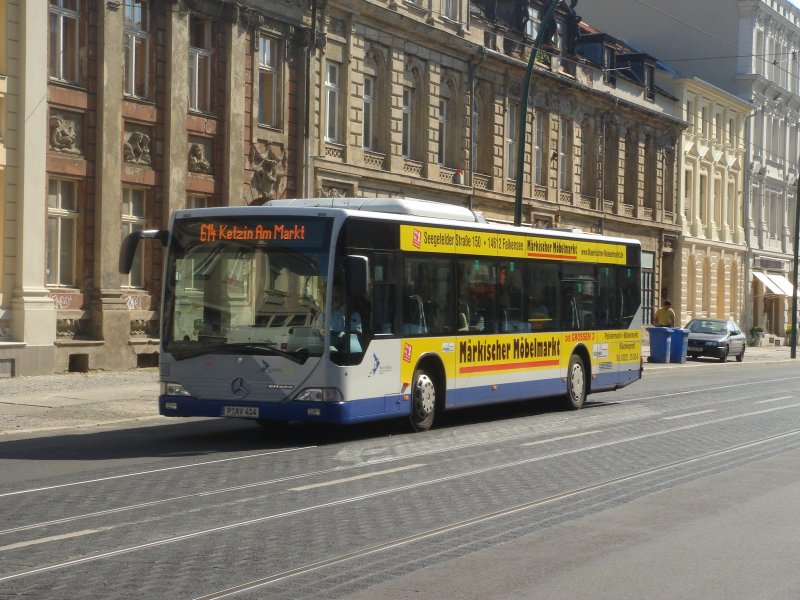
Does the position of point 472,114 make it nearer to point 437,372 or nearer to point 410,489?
point 437,372

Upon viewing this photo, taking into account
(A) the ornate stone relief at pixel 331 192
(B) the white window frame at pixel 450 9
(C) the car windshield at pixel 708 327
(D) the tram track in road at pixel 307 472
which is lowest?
(D) the tram track in road at pixel 307 472

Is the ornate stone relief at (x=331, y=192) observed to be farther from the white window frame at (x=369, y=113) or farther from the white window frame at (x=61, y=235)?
the white window frame at (x=61, y=235)

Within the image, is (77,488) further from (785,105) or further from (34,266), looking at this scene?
Answer: (785,105)

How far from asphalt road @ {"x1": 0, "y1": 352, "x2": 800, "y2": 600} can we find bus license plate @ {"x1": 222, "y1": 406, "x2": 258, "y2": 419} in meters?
0.39

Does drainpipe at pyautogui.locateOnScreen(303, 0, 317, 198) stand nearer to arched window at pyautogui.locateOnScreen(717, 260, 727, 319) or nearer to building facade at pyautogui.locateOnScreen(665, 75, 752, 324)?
building facade at pyautogui.locateOnScreen(665, 75, 752, 324)

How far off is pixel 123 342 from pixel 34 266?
2884mm

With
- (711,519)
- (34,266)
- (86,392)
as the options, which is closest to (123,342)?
(34,266)

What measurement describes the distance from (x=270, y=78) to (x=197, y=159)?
373 centimetres

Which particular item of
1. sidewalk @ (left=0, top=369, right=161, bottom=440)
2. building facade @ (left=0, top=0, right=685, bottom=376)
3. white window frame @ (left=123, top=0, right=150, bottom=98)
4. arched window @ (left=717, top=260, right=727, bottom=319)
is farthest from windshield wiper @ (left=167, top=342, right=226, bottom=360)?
arched window @ (left=717, top=260, right=727, bottom=319)

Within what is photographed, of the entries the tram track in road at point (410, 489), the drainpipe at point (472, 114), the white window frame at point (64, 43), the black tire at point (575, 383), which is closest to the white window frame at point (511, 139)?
the drainpipe at point (472, 114)

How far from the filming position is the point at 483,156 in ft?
142

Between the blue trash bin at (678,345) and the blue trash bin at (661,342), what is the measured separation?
0.70 ft

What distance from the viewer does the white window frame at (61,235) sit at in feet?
Result: 86.5

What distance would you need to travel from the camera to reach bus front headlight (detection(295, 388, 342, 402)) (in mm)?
15359
